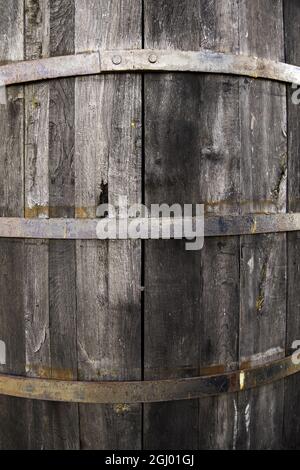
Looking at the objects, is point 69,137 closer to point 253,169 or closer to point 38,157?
point 38,157

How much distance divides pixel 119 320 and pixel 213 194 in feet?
2.01

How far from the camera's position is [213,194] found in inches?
63.2

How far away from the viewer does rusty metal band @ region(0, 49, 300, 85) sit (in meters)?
1.53

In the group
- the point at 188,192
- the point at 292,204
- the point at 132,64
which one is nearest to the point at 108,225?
the point at 188,192

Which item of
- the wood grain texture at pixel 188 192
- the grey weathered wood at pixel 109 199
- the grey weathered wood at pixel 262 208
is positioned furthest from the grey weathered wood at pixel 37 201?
the grey weathered wood at pixel 262 208

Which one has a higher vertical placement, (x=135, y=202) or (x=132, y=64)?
(x=132, y=64)

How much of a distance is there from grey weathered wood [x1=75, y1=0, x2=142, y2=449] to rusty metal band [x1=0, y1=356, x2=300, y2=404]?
0.04 meters

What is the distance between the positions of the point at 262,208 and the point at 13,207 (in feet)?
3.36

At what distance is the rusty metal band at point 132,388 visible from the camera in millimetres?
1580

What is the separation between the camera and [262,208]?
169 cm

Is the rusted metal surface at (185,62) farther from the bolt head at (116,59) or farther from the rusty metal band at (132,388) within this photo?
the rusty metal band at (132,388)

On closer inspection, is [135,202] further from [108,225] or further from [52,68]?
[52,68]

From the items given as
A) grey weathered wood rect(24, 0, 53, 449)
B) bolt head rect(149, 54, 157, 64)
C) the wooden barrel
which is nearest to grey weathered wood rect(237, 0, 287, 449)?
the wooden barrel

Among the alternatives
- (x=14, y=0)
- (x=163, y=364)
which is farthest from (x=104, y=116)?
(x=163, y=364)
